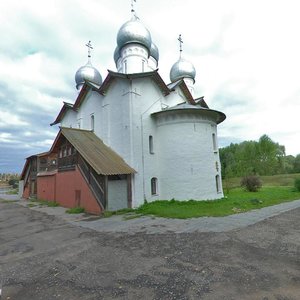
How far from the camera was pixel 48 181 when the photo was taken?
68.4ft

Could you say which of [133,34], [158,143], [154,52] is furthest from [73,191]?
[154,52]

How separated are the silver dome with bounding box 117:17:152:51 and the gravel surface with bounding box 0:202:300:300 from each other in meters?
17.9

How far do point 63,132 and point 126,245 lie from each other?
1172 cm

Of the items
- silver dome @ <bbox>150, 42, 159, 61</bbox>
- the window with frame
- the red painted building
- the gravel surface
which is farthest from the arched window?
silver dome @ <bbox>150, 42, 159, 61</bbox>

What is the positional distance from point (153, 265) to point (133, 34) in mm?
20353

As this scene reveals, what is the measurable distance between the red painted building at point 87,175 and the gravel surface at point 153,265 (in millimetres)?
4811

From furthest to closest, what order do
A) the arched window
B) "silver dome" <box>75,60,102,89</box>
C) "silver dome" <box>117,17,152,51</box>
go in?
"silver dome" <box>75,60,102,89</box>
"silver dome" <box>117,17,152,51</box>
the arched window

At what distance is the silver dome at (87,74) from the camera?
26.8 metres

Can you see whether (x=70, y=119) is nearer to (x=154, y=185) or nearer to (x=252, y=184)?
(x=154, y=185)

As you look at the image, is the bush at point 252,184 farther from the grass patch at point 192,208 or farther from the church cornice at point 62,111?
the church cornice at point 62,111

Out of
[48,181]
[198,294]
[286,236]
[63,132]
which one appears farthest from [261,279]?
[48,181]

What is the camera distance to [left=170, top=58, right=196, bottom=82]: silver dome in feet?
84.7

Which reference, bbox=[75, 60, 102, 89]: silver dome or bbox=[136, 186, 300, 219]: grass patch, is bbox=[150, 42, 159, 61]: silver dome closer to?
→ bbox=[75, 60, 102, 89]: silver dome

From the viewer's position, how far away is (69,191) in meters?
17.0
